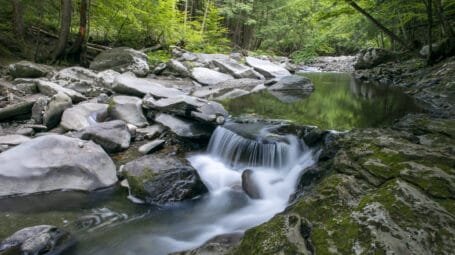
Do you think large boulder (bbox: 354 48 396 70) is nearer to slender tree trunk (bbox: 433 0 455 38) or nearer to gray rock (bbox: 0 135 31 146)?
slender tree trunk (bbox: 433 0 455 38)

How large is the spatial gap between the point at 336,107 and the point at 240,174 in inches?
178

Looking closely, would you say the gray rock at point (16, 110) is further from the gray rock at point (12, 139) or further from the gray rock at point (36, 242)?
the gray rock at point (36, 242)

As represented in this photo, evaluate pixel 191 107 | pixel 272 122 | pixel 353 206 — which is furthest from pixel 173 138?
pixel 353 206

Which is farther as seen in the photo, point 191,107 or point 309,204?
point 191,107

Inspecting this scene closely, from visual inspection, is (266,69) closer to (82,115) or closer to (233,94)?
(233,94)

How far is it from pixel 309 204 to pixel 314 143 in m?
3.19

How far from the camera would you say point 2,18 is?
10438 millimetres

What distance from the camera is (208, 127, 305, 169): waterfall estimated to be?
552cm

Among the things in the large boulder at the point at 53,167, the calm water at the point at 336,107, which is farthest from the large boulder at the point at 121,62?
the large boulder at the point at 53,167

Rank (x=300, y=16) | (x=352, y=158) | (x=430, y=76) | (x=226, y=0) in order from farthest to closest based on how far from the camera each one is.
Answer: (x=300, y=16) < (x=226, y=0) < (x=430, y=76) < (x=352, y=158)

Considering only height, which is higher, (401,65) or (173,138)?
(401,65)

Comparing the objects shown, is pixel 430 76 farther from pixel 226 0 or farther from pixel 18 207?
pixel 226 0

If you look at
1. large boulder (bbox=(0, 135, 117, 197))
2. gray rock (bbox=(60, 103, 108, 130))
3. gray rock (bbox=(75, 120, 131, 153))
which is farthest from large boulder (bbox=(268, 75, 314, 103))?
large boulder (bbox=(0, 135, 117, 197))

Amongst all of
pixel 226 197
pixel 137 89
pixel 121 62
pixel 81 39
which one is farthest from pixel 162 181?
pixel 81 39
